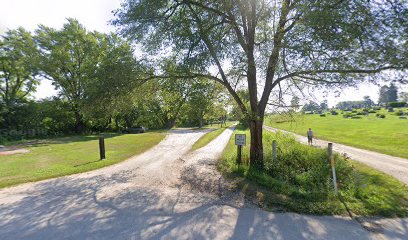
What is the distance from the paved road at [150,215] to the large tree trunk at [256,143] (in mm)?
2229

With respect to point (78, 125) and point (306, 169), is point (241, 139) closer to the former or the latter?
point (306, 169)

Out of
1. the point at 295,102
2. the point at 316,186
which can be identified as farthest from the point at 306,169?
the point at 295,102

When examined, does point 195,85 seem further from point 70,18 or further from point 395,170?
point 70,18

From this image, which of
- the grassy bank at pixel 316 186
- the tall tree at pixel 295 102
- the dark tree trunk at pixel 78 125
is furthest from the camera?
the dark tree trunk at pixel 78 125

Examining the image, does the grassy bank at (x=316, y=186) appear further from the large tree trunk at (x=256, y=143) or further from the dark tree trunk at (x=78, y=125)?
the dark tree trunk at (x=78, y=125)

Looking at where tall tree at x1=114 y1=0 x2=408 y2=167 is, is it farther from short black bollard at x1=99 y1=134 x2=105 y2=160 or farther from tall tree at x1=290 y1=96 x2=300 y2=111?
short black bollard at x1=99 y1=134 x2=105 y2=160

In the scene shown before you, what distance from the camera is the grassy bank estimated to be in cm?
521

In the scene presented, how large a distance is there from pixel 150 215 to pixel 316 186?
5.54 m

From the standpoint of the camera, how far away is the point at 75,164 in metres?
9.98

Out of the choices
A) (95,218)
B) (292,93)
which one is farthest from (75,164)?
(292,93)

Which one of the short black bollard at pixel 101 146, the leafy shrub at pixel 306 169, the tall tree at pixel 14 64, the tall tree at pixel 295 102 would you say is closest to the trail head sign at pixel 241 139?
the leafy shrub at pixel 306 169

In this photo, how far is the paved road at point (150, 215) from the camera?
4.00m

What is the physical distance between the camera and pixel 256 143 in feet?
29.5

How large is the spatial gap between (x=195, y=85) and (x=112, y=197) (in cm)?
501
